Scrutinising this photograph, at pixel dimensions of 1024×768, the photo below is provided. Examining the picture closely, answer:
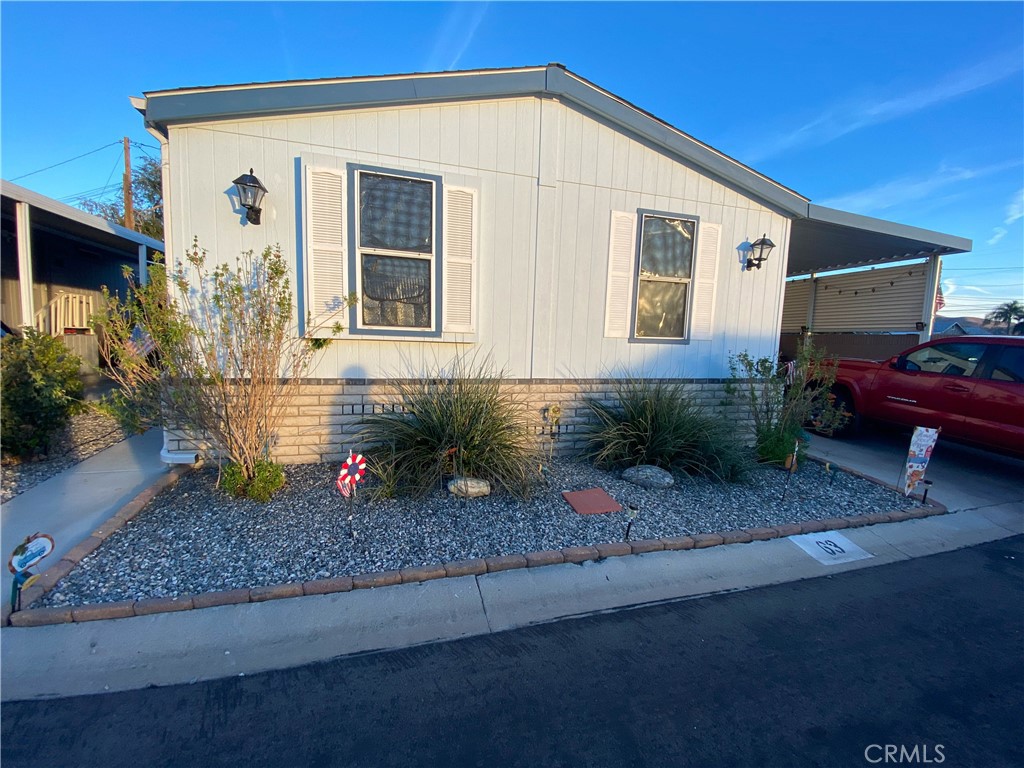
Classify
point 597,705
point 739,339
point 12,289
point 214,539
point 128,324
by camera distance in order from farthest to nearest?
1. point 12,289
2. point 739,339
3. point 128,324
4. point 214,539
5. point 597,705

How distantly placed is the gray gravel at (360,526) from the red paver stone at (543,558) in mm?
94

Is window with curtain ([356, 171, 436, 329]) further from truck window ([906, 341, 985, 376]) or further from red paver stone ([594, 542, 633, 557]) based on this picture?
truck window ([906, 341, 985, 376])

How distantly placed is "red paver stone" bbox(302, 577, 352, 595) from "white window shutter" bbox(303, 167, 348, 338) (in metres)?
2.50

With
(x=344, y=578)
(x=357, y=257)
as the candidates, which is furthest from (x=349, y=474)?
(x=357, y=257)

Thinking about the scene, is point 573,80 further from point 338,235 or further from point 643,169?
point 338,235

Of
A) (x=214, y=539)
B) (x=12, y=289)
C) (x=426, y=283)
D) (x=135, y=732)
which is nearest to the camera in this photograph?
(x=135, y=732)

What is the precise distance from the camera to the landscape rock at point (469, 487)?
3.88 m

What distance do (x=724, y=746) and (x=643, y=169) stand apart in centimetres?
530

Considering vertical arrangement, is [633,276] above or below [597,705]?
above

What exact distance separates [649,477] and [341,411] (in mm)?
A: 3258

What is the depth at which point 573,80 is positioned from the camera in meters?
4.70

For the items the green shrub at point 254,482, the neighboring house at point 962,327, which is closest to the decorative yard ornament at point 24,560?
the green shrub at point 254,482

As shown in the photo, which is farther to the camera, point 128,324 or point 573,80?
point 573,80

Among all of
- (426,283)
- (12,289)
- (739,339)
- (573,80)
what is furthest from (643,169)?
(12,289)
